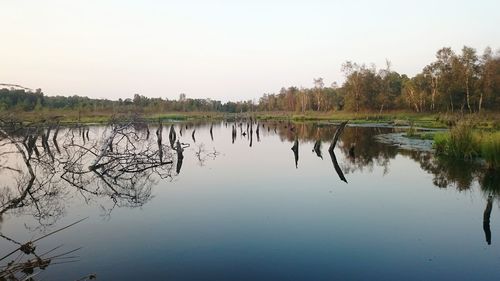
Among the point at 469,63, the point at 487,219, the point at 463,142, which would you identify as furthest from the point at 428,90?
the point at 487,219

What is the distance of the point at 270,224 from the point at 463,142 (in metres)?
16.2

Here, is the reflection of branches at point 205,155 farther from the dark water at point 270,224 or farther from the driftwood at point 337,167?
the driftwood at point 337,167

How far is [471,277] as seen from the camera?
25.7 ft

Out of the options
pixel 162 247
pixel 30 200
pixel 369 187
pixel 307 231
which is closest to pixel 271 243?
pixel 307 231

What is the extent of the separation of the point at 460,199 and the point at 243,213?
818 centimetres

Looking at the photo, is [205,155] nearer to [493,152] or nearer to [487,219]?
[493,152]

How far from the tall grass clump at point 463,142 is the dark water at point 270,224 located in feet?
6.49

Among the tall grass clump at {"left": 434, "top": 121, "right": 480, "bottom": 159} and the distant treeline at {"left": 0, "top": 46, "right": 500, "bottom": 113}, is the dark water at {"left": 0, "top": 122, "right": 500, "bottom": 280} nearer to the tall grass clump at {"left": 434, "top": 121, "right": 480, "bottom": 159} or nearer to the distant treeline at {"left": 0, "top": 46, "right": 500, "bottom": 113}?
the tall grass clump at {"left": 434, "top": 121, "right": 480, "bottom": 159}

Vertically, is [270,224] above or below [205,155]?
above

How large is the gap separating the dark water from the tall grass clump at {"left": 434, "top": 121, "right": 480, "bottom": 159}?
1.98 m

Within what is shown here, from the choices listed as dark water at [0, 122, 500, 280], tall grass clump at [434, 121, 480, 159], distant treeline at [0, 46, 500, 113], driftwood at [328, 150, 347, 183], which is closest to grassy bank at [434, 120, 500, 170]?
tall grass clump at [434, 121, 480, 159]

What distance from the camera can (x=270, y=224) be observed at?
1152 centimetres

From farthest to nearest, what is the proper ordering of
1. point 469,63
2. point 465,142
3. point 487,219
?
point 469,63 < point 465,142 < point 487,219

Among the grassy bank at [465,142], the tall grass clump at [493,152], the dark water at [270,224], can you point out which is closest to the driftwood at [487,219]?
the dark water at [270,224]
